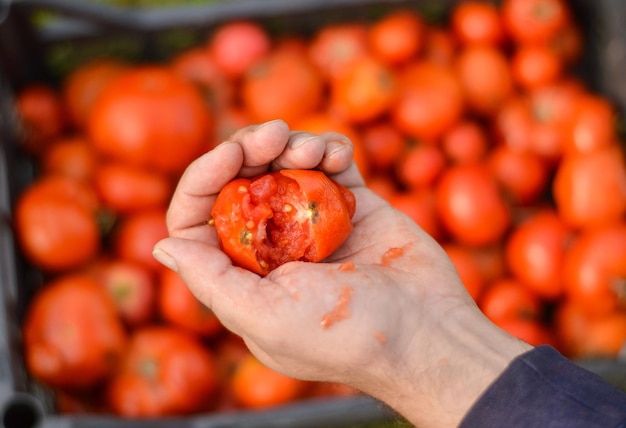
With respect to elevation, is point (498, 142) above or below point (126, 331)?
above

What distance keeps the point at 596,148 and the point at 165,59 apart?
208cm

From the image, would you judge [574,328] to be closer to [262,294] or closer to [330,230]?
[330,230]

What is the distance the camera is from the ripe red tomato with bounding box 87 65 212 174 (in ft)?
8.46

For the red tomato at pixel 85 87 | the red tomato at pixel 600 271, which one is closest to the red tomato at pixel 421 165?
the red tomato at pixel 600 271

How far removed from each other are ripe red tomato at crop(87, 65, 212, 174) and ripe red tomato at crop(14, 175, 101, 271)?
10.6 inches

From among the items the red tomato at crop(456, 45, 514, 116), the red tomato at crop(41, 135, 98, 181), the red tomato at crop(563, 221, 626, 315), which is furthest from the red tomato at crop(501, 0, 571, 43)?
the red tomato at crop(41, 135, 98, 181)

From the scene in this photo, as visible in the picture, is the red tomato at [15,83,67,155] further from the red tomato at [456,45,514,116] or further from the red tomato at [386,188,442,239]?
the red tomato at [456,45,514,116]

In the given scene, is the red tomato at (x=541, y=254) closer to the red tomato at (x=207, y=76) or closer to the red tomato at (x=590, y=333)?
the red tomato at (x=590, y=333)

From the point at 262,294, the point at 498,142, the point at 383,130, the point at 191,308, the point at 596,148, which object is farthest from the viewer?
the point at 498,142

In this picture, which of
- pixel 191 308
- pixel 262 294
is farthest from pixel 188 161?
pixel 262 294

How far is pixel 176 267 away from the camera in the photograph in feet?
4.88

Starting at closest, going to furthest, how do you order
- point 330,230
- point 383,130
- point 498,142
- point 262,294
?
point 262,294 < point 330,230 < point 383,130 < point 498,142

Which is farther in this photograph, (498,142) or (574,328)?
(498,142)

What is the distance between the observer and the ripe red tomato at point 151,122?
8.46 ft
